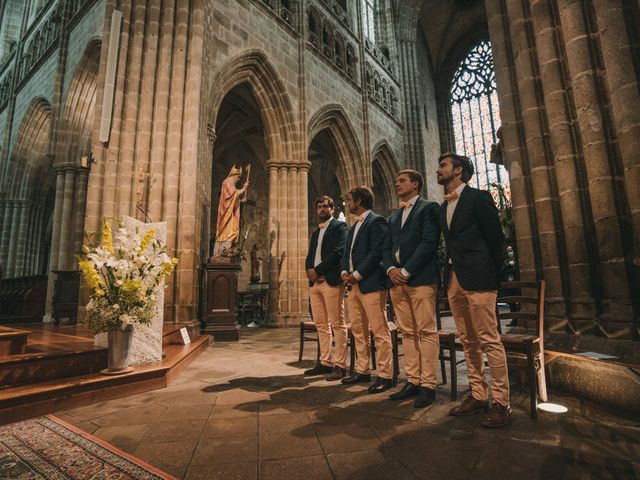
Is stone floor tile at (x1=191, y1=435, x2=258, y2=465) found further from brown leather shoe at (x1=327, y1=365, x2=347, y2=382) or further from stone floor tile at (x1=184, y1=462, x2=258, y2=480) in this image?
brown leather shoe at (x1=327, y1=365, x2=347, y2=382)

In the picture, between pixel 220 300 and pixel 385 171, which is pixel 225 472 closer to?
pixel 220 300

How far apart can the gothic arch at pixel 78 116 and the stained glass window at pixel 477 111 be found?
16.6 m

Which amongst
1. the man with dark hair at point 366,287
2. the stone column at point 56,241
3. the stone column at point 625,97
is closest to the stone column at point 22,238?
the stone column at point 56,241

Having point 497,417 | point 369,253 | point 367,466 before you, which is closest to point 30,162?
point 369,253

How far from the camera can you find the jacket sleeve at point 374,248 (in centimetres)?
299

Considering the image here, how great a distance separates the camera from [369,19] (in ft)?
51.8

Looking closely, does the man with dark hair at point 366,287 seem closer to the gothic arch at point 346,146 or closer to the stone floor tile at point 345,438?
the stone floor tile at point 345,438

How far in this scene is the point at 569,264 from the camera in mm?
3170

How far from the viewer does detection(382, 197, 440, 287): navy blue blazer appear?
255 centimetres

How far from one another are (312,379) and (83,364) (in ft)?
6.55

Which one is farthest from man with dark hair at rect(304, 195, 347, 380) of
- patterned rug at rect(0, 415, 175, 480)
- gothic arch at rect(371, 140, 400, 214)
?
gothic arch at rect(371, 140, 400, 214)

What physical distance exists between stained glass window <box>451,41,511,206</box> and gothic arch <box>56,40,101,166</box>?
54.4ft

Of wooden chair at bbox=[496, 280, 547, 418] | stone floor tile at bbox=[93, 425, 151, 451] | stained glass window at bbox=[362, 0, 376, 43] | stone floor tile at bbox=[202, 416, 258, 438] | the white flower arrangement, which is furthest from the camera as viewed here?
stained glass window at bbox=[362, 0, 376, 43]

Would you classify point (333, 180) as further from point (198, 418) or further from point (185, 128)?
point (198, 418)
